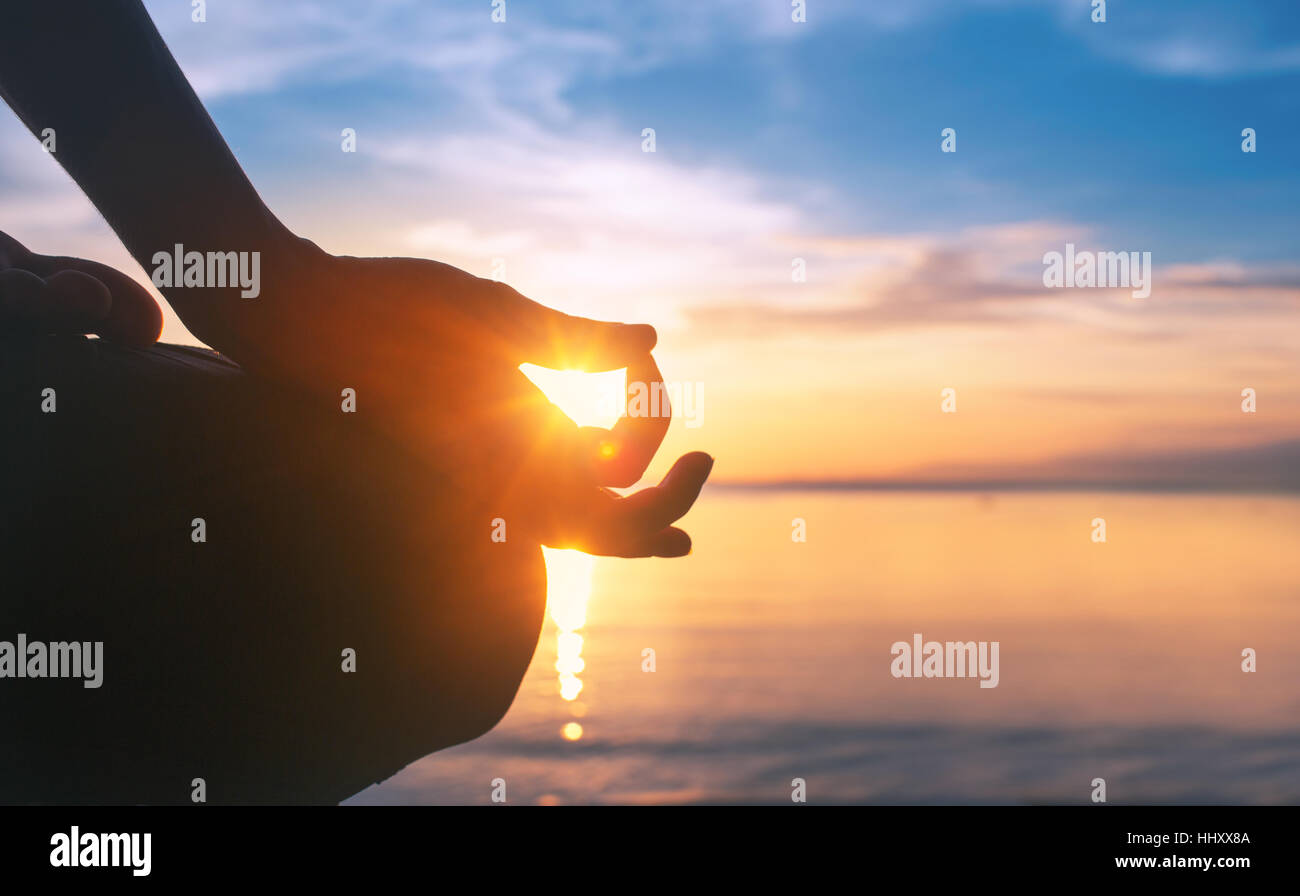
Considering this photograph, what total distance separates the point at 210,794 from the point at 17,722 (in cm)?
14

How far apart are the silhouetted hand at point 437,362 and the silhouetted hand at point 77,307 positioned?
9 cm

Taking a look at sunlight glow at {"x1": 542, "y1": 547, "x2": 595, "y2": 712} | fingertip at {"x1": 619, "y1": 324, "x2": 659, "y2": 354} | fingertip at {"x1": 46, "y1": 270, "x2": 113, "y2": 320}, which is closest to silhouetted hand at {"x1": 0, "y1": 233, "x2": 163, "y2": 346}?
fingertip at {"x1": 46, "y1": 270, "x2": 113, "y2": 320}

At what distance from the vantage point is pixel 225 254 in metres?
0.61

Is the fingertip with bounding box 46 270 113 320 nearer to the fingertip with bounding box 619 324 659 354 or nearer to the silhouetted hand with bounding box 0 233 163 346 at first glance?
the silhouetted hand with bounding box 0 233 163 346

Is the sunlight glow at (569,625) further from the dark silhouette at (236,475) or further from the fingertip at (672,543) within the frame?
the dark silhouette at (236,475)

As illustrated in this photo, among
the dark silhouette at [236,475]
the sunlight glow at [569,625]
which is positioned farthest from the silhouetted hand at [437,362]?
the sunlight glow at [569,625]

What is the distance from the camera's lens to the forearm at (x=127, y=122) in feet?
1.89

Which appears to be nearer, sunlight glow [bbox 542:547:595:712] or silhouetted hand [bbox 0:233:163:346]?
silhouetted hand [bbox 0:233:163:346]

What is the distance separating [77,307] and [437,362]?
0.26m

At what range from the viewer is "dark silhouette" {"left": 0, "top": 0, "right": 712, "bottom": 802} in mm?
588

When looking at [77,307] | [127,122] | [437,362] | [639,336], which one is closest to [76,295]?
[77,307]

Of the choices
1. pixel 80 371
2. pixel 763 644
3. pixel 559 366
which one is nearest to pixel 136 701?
pixel 80 371

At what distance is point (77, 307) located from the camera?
638mm

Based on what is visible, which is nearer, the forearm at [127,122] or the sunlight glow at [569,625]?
the forearm at [127,122]
